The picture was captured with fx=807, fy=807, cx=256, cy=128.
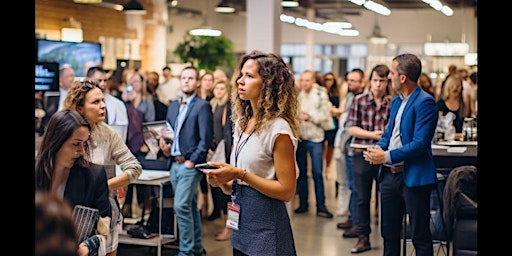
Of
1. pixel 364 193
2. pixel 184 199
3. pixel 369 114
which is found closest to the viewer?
pixel 184 199

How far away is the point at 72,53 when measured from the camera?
11.5m

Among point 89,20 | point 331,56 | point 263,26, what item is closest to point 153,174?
point 263,26

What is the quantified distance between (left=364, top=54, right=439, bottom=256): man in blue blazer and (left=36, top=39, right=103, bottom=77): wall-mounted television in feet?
22.1

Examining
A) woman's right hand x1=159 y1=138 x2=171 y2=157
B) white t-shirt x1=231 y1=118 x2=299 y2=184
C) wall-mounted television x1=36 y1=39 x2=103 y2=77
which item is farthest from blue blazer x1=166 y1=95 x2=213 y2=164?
wall-mounted television x1=36 y1=39 x2=103 y2=77

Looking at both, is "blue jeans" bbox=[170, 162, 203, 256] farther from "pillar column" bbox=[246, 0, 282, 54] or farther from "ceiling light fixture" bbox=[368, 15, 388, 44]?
"ceiling light fixture" bbox=[368, 15, 388, 44]

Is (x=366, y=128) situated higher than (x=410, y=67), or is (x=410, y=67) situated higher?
(x=410, y=67)

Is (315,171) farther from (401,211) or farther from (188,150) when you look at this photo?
(401,211)

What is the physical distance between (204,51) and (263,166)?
580 inches

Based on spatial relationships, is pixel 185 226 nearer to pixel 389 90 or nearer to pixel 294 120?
pixel 389 90

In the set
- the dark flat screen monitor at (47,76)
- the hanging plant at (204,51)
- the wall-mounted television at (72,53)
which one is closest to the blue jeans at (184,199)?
the dark flat screen monitor at (47,76)

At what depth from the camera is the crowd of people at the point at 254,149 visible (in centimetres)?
356

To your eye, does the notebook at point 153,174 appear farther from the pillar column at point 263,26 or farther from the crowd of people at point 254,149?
the pillar column at point 263,26
